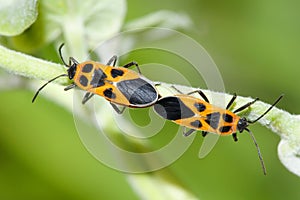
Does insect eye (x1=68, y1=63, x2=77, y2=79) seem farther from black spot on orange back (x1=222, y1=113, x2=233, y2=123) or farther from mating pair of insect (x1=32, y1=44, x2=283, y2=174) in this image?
black spot on orange back (x1=222, y1=113, x2=233, y2=123)

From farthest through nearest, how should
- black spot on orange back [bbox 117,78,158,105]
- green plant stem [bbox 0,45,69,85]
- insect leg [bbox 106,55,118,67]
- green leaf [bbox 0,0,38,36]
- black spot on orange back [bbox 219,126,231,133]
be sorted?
insect leg [bbox 106,55,118,67] → black spot on orange back [bbox 219,126,231,133] → black spot on orange back [bbox 117,78,158,105] → green leaf [bbox 0,0,38,36] → green plant stem [bbox 0,45,69,85]

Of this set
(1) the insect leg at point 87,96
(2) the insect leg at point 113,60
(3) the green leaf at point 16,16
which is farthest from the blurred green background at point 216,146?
(3) the green leaf at point 16,16

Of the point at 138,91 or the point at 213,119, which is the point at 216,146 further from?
the point at 138,91

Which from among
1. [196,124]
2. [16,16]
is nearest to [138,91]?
[196,124]

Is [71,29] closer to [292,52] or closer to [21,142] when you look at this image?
[21,142]

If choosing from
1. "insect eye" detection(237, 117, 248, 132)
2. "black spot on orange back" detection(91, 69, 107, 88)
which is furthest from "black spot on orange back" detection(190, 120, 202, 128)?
"black spot on orange back" detection(91, 69, 107, 88)

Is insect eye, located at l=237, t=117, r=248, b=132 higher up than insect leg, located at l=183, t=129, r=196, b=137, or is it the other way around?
insect eye, located at l=237, t=117, r=248, b=132

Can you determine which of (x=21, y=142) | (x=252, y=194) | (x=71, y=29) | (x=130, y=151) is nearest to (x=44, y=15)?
(x=71, y=29)
